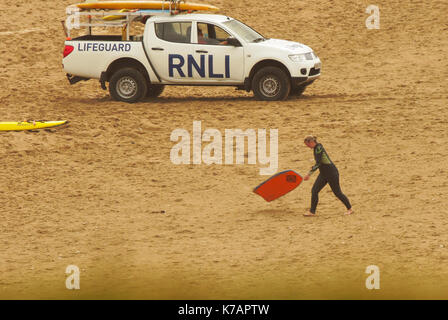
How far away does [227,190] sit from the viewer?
53.2ft

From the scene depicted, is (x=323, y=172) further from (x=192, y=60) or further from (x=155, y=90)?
(x=155, y=90)

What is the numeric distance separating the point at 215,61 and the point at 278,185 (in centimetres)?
632

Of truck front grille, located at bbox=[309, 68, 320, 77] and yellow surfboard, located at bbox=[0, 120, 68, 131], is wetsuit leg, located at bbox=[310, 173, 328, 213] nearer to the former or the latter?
truck front grille, located at bbox=[309, 68, 320, 77]

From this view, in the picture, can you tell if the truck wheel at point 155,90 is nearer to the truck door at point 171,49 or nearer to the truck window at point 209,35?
the truck door at point 171,49

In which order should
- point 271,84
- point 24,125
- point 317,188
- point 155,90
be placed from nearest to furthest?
1. point 317,188
2. point 24,125
3. point 271,84
4. point 155,90

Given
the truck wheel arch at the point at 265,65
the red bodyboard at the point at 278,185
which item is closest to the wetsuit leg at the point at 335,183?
the red bodyboard at the point at 278,185

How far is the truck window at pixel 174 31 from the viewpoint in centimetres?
2084

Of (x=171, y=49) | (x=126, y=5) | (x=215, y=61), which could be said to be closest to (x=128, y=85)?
(x=171, y=49)

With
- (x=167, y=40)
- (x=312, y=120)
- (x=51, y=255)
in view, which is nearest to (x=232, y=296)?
(x=51, y=255)

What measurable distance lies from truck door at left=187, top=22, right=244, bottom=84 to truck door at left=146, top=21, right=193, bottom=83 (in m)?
0.16

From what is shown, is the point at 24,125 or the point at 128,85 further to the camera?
the point at 128,85

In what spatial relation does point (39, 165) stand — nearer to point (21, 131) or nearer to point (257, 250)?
point (21, 131)

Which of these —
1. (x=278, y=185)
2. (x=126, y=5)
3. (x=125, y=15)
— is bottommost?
(x=278, y=185)

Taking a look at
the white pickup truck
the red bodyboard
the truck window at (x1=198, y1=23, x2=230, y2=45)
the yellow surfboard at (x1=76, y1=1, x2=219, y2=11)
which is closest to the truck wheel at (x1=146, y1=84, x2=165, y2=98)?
the white pickup truck
